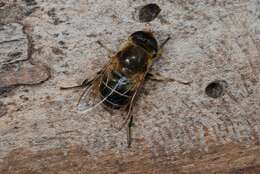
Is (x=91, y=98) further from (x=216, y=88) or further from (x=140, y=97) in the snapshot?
(x=216, y=88)

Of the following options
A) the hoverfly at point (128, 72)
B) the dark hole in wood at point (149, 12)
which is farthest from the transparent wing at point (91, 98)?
the dark hole in wood at point (149, 12)

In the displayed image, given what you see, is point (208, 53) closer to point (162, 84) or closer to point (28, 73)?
point (162, 84)

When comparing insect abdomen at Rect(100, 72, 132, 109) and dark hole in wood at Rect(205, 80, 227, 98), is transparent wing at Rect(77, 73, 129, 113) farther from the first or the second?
dark hole in wood at Rect(205, 80, 227, 98)

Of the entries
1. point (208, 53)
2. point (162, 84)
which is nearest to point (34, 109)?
point (162, 84)

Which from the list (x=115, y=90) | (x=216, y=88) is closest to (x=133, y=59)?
(x=115, y=90)

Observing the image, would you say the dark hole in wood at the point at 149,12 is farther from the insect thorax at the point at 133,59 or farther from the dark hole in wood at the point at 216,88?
the dark hole in wood at the point at 216,88

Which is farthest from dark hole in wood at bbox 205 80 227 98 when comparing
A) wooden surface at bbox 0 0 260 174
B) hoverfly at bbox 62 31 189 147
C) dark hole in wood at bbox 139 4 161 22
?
dark hole in wood at bbox 139 4 161 22
